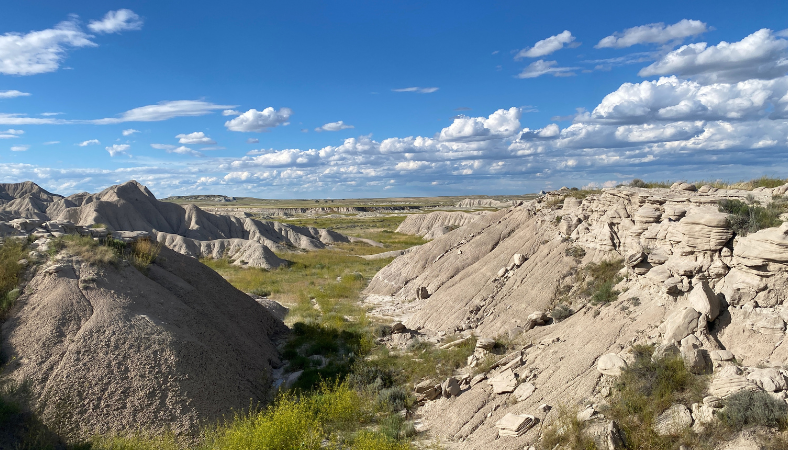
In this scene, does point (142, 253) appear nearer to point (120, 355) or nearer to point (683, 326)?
point (120, 355)

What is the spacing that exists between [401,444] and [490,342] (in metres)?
4.49

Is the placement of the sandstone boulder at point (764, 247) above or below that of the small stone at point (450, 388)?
above

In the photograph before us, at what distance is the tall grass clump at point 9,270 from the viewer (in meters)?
9.87

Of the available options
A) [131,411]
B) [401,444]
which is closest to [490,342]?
[401,444]

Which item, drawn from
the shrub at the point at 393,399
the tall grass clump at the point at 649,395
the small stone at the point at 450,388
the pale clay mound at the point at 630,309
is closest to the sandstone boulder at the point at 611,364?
the pale clay mound at the point at 630,309

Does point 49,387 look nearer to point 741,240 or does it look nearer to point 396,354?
point 396,354

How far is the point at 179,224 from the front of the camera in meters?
46.3

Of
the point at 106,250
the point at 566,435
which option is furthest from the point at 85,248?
the point at 566,435

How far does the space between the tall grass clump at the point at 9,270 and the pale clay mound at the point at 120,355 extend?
0.21 metres

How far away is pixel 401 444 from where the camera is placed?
8438mm

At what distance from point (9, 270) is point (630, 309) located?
15.3 m

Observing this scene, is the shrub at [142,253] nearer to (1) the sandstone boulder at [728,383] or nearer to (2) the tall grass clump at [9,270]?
(2) the tall grass clump at [9,270]

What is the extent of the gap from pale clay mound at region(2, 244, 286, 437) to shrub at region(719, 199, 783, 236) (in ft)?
38.6

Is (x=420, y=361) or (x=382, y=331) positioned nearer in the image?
(x=420, y=361)
